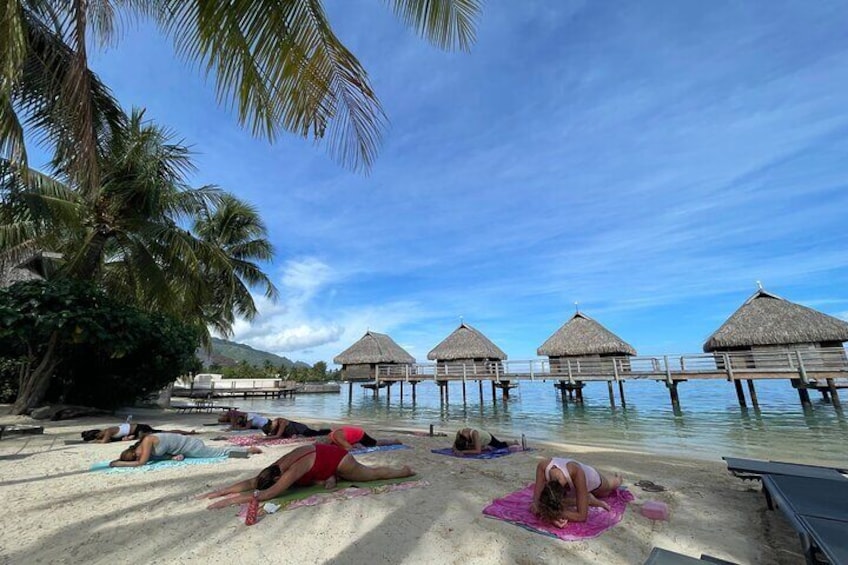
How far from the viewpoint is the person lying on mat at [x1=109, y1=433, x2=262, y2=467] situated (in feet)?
17.8

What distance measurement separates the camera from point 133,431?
25.3 ft

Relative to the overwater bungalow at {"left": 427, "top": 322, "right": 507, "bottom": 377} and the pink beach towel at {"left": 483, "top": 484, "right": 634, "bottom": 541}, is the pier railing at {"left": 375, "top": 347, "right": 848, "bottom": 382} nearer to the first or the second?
the overwater bungalow at {"left": 427, "top": 322, "right": 507, "bottom": 377}

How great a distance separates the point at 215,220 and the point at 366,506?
59.7ft

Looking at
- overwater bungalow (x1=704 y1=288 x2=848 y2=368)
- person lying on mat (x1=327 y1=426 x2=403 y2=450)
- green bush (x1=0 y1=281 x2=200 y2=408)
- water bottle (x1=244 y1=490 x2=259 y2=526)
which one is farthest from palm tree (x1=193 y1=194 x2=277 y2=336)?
overwater bungalow (x1=704 y1=288 x2=848 y2=368)

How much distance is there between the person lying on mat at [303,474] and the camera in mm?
3947

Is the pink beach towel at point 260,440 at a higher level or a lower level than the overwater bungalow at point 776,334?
lower

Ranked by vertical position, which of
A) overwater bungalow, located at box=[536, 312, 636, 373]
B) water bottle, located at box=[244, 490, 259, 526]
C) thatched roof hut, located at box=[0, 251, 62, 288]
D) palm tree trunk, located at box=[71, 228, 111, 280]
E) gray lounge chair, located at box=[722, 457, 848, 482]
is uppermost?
thatched roof hut, located at box=[0, 251, 62, 288]

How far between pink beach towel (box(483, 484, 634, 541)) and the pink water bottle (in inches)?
7.8

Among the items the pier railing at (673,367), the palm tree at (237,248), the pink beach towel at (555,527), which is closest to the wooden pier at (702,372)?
the pier railing at (673,367)

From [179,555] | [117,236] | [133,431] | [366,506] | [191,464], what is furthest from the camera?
[117,236]

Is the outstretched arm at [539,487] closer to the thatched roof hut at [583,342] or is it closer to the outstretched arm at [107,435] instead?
the outstretched arm at [107,435]

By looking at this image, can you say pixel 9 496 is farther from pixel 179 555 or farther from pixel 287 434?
pixel 287 434

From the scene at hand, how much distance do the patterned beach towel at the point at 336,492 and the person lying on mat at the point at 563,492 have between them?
61.2 inches

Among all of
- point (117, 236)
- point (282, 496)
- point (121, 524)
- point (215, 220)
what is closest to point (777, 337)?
point (282, 496)
